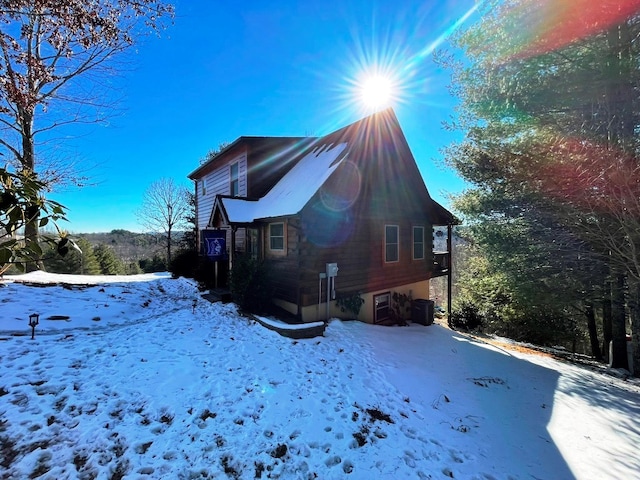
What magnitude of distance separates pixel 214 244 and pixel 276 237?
3.11m

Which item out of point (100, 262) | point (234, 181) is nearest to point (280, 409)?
point (234, 181)

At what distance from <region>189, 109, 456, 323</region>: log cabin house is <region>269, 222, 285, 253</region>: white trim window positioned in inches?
1.2

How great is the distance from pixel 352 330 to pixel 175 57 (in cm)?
872

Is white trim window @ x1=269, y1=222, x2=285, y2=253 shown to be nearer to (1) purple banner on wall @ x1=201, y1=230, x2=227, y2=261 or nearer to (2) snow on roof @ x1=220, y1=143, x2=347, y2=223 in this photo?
(2) snow on roof @ x1=220, y1=143, x2=347, y2=223

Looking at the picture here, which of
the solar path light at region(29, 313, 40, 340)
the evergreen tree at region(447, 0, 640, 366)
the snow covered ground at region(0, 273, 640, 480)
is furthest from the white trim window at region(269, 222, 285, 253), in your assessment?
the evergreen tree at region(447, 0, 640, 366)

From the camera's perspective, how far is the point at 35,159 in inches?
495

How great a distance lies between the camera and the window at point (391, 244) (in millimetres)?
10750

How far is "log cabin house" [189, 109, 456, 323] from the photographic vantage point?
8.46 m

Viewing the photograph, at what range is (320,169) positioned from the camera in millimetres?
9633

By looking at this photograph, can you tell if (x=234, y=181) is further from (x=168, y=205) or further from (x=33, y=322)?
(x=168, y=205)

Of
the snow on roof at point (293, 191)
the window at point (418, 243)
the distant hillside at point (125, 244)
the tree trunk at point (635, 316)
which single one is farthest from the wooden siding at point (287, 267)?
the distant hillside at point (125, 244)

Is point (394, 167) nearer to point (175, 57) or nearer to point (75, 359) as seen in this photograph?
point (175, 57)

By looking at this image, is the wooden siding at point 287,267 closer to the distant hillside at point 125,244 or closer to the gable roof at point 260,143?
the gable roof at point 260,143

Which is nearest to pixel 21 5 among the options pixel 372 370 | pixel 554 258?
pixel 372 370
